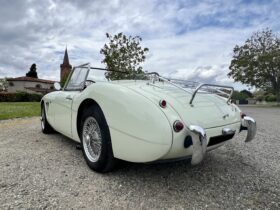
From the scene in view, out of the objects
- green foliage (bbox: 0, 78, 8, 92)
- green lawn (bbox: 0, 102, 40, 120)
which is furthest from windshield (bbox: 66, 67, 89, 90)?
green foliage (bbox: 0, 78, 8, 92)

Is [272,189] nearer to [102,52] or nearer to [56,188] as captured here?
[56,188]

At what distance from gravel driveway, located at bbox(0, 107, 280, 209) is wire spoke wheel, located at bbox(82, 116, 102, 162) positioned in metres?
0.19

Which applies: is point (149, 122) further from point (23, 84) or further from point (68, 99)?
point (23, 84)

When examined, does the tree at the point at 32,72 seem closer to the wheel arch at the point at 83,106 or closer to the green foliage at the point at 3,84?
the green foliage at the point at 3,84

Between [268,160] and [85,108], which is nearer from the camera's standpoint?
[85,108]

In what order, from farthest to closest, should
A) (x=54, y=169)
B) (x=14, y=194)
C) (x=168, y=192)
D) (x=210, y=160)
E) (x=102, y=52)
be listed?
1. (x=102, y=52)
2. (x=210, y=160)
3. (x=54, y=169)
4. (x=168, y=192)
5. (x=14, y=194)

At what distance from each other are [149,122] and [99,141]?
883 millimetres

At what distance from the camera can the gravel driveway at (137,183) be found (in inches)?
80.6

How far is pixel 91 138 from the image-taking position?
282 cm

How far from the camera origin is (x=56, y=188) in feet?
7.44

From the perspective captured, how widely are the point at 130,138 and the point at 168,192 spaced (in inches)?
25.3

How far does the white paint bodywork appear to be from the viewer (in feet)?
6.61

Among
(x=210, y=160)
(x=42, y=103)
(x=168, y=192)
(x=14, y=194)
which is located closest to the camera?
(x=14, y=194)

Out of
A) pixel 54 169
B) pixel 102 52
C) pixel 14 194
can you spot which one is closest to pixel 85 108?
pixel 54 169
